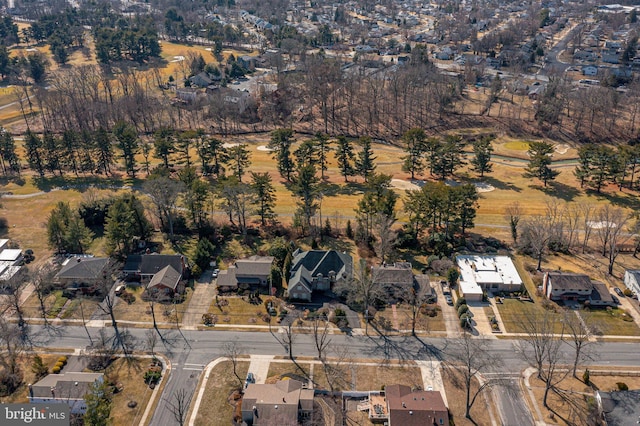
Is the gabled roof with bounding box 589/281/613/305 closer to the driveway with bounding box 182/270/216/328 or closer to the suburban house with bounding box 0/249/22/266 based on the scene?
the driveway with bounding box 182/270/216/328

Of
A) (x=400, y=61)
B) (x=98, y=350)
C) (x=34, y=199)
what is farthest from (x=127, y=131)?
(x=400, y=61)

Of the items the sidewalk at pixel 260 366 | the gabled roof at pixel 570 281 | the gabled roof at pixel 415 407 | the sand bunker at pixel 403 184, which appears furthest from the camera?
the sand bunker at pixel 403 184

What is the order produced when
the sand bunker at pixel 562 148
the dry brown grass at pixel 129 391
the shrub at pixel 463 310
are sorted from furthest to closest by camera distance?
the sand bunker at pixel 562 148 → the shrub at pixel 463 310 → the dry brown grass at pixel 129 391

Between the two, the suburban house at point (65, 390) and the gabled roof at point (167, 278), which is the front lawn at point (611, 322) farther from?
the suburban house at point (65, 390)

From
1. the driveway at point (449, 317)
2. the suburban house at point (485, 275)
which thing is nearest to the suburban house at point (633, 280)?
the suburban house at point (485, 275)

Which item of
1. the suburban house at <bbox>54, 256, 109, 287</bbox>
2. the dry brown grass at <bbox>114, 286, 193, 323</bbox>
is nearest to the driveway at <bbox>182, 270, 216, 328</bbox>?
the dry brown grass at <bbox>114, 286, 193, 323</bbox>

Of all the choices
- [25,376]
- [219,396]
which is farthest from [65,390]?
[219,396]
